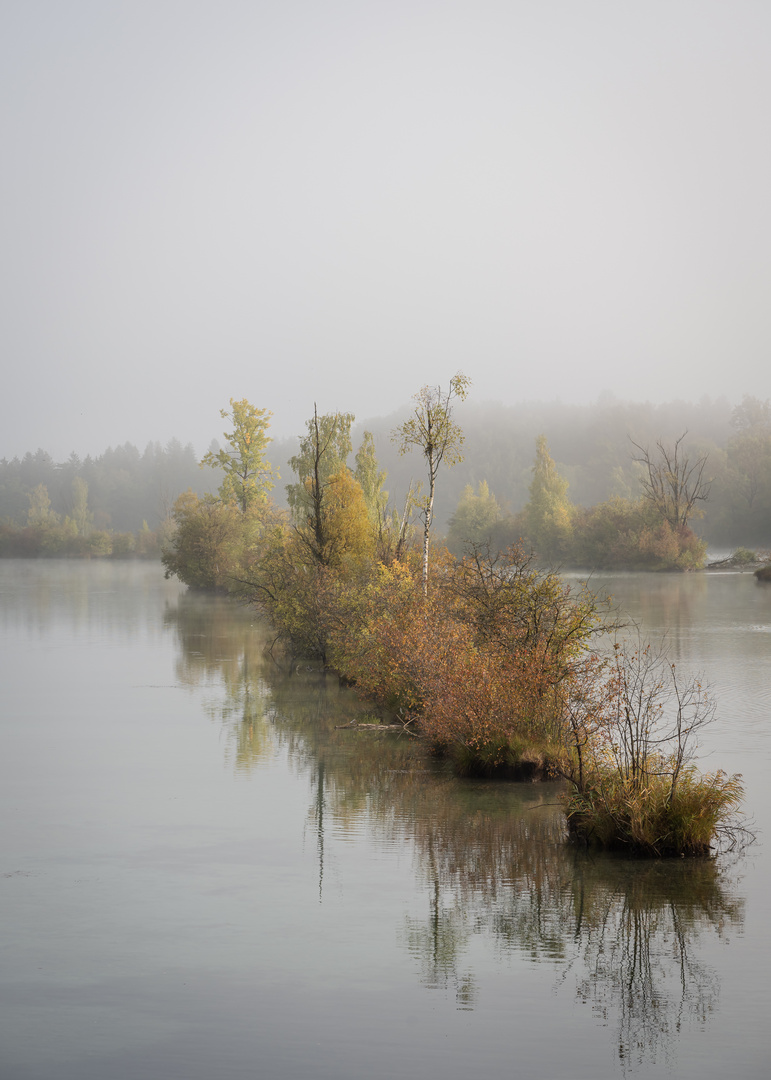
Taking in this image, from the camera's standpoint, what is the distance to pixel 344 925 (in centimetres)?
718

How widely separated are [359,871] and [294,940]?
1.53 meters

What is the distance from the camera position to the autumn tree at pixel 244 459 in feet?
185

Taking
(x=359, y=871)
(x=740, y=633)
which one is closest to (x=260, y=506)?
(x=740, y=633)

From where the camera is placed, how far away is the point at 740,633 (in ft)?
93.0

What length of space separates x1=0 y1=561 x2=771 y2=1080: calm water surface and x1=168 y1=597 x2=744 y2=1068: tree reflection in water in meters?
0.02

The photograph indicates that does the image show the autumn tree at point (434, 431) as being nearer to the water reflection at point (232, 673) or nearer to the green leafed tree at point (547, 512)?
the water reflection at point (232, 673)

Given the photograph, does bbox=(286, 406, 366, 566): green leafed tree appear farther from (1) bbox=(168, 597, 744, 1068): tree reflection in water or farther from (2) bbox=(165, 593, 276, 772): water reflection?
(1) bbox=(168, 597, 744, 1068): tree reflection in water

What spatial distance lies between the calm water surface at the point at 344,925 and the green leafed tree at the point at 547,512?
224ft

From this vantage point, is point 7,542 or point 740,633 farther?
point 7,542

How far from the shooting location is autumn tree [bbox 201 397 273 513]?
185 feet

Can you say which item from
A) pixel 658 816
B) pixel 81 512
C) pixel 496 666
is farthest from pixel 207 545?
pixel 81 512

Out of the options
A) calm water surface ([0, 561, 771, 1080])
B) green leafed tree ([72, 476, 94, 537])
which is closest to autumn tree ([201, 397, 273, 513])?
calm water surface ([0, 561, 771, 1080])

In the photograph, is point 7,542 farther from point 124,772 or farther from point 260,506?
point 124,772

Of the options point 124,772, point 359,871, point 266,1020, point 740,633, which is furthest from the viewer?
point 740,633
